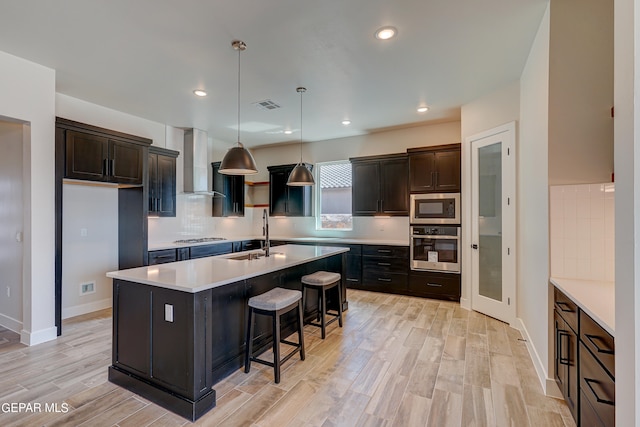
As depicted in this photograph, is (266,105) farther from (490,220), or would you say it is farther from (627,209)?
(627,209)

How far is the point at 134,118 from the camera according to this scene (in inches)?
188

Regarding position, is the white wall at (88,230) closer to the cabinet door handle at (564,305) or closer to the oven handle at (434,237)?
the oven handle at (434,237)

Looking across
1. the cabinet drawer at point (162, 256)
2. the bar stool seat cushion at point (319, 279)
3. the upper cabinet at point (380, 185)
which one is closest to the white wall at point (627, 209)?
the bar stool seat cushion at point (319, 279)

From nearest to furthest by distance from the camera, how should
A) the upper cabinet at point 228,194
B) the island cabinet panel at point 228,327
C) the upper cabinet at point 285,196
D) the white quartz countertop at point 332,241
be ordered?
the island cabinet panel at point 228,327
the white quartz countertop at point 332,241
the upper cabinet at point 228,194
the upper cabinet at point 285,196

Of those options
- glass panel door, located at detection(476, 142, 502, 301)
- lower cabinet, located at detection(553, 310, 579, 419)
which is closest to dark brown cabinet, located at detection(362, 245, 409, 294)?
glass panel door, located at detection(476, 142, 502, 301)

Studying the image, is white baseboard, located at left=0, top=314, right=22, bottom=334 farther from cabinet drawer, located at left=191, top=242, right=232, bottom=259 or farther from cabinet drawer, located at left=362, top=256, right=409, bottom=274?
cabinet drawer, located at left=362, top=256, right=409, bottom=274

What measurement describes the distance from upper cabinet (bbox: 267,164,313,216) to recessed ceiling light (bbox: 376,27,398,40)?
3643mm

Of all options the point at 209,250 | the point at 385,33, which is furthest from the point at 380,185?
the point at 209,250

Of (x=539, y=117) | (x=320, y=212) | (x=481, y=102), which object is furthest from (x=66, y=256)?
(x=481, y=102)

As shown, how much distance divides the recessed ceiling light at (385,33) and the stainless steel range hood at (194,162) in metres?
4.07

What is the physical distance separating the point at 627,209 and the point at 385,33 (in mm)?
2309

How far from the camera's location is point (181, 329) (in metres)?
2.09

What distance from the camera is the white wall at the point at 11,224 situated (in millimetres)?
3383

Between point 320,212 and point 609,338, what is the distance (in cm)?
538
